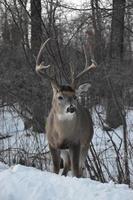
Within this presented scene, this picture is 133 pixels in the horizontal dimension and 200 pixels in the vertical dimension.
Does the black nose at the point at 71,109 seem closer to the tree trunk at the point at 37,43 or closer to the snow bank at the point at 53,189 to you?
the snow bank at the point at 53,189

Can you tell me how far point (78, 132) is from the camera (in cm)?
841

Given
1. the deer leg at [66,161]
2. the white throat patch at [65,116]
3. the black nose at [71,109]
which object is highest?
the black nose at [71,109]

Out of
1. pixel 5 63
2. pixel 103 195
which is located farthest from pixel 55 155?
pixel 5 63

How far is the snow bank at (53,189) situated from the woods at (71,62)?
3650 millimetres

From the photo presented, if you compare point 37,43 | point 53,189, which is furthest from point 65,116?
point 37,43

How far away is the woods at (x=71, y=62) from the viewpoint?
10000mm

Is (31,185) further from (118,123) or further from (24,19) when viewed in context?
(118,123)

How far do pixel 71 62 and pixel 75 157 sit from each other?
6.76ft

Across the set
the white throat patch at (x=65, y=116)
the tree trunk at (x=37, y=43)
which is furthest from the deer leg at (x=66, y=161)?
the tree trunk at (x=37, y=43)

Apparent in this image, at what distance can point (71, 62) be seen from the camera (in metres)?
9.70

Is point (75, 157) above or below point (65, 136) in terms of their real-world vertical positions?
below

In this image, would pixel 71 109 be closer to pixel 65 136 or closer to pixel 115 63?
pixel 65 136

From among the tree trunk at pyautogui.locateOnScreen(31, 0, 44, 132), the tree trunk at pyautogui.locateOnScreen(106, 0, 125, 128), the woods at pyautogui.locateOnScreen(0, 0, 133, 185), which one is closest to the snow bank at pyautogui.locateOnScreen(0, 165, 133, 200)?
the woods at pyautogui.locateOnScreen(0, 0, 133, 185)

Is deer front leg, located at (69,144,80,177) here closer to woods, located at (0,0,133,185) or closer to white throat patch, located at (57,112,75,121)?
white throat patch, located at (57,112,75,121)
